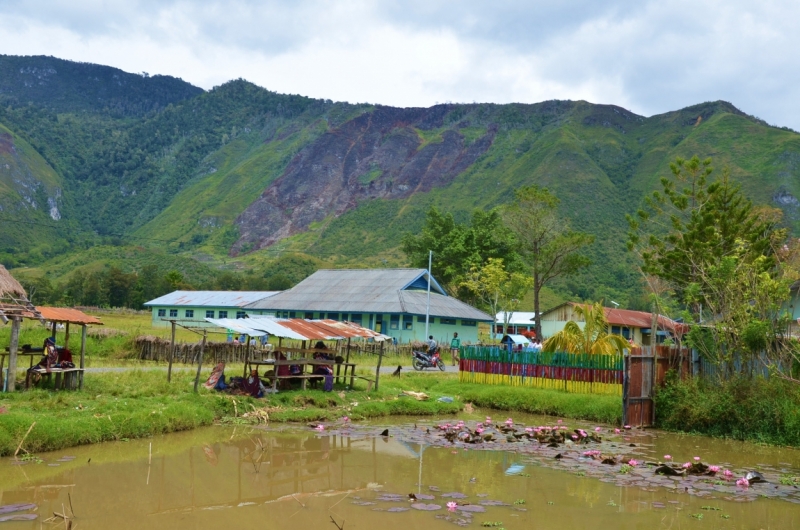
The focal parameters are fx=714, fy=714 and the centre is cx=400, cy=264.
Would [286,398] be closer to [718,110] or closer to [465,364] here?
[465,364]

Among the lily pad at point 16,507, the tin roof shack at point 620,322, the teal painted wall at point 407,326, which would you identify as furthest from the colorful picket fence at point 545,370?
the tin roof shack at point 620,322

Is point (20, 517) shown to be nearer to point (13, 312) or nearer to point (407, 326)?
point (13, 312)

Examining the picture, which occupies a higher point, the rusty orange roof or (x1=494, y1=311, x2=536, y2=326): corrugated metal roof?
(x1=494, y1=311, x2=536, y2=326): corrugated metal roof

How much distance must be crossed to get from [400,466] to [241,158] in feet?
576

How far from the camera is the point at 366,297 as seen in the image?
4441cm

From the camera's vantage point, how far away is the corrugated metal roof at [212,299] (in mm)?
56406

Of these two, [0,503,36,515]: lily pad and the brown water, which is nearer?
[0,503,36,515]: lily pad

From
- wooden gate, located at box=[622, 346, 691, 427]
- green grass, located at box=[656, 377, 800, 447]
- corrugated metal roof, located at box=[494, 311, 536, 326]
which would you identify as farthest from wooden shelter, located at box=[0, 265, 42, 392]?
corrugated metal roof, located at box=[494, 311, 536, 326]

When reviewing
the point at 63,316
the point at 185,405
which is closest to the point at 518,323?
the point at 63,316

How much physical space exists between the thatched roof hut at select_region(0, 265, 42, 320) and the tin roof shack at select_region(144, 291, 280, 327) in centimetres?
3763

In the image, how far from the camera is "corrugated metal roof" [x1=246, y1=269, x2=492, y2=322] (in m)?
42.7

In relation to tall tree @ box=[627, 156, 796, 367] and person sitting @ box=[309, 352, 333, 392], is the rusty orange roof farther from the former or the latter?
tall tree @ box=[627, 156, 796, 367]

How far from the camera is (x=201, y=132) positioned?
192m

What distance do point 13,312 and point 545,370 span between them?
14188mm
